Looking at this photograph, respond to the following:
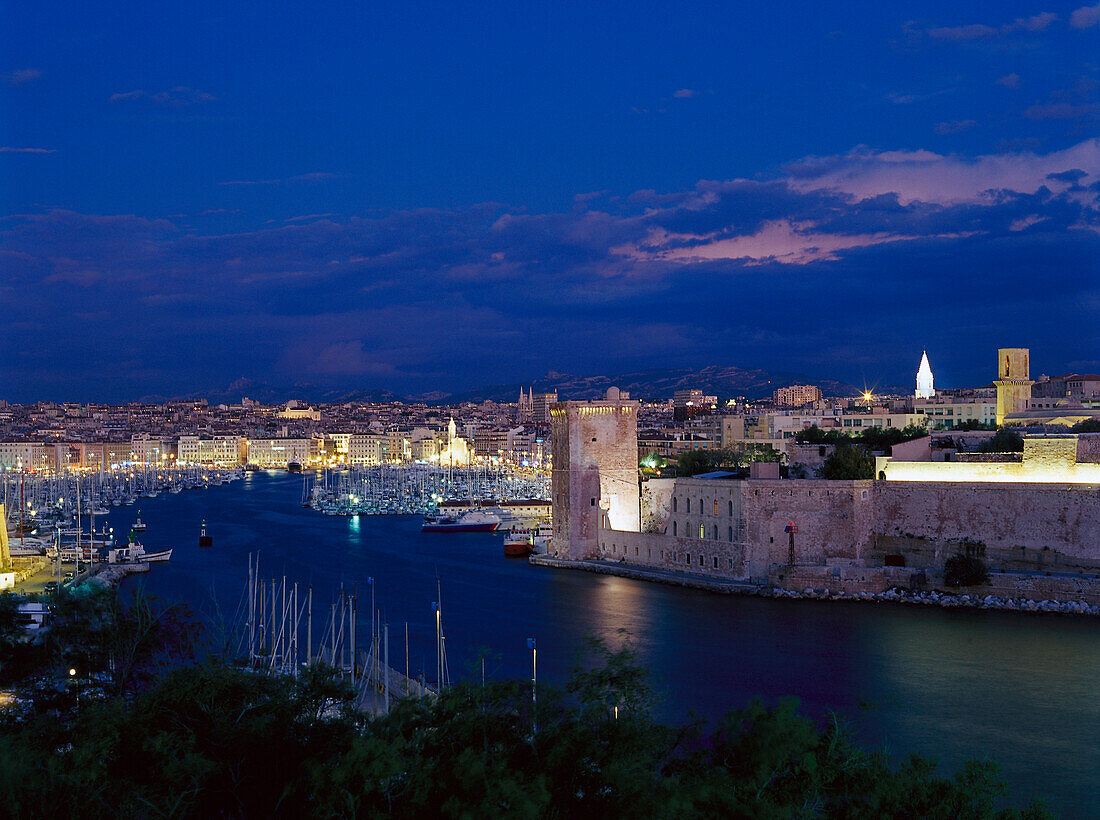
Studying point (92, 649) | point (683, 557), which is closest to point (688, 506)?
point (683, 557)

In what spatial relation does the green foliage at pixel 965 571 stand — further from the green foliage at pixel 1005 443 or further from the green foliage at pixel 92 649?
the green foliage at pixel 92 649

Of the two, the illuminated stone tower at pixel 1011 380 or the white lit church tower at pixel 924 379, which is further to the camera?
the white lit church tower at pixel 924 379

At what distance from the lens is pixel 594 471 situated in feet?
59.5

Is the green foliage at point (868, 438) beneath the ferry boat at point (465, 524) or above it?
above

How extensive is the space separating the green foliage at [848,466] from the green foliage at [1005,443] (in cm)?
203

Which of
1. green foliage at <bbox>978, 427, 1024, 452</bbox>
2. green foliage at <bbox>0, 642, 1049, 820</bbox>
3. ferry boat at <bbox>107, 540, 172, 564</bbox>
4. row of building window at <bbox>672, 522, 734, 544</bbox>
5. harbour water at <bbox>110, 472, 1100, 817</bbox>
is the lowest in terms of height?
harbour water at <bbox>110, 472, 1100, 817</bbox>

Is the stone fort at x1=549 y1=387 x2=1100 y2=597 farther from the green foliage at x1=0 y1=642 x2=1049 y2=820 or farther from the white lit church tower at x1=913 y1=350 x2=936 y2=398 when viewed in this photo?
the white lit church tower at x1=913 y1=350 x2=936 y2=398

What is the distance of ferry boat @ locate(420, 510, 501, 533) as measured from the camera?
25969 mm

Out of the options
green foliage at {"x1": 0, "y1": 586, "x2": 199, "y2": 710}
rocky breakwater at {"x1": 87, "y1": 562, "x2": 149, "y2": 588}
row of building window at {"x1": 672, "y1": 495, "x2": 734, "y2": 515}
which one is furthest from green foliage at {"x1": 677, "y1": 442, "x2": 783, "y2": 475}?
green foliage at {"x1": 0, "y1": 586, "x2": 199, "y2": 710}

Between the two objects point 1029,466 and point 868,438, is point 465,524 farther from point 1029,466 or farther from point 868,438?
point 1029,466

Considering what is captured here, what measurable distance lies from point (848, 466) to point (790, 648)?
5571mm

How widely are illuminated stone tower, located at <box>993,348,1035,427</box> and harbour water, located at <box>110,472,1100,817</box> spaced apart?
1083 cm

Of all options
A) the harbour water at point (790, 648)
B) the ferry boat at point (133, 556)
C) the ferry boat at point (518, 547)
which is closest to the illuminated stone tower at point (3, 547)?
the harbour water at point (790, 648)

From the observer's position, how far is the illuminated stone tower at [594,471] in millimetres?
18109
